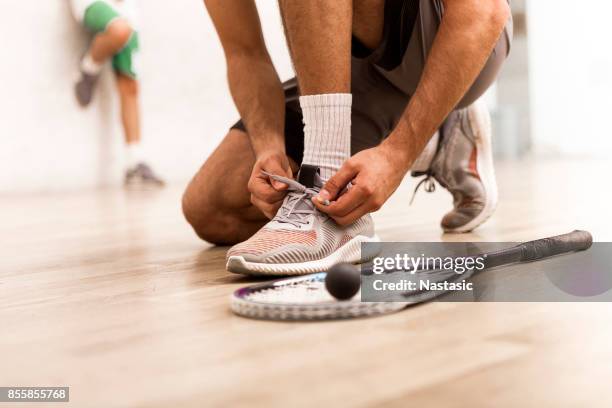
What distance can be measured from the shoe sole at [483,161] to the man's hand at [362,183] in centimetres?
55

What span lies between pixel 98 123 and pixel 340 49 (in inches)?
145

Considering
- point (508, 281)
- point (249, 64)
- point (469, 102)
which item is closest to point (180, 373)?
point (508, 281)

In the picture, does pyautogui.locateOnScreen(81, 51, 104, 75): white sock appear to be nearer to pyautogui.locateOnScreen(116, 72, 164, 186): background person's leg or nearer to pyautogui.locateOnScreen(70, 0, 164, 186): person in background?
pyautogui.locateOnScreen(70, 0, 164, 186): person in background

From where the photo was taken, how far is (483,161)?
175 centimetres

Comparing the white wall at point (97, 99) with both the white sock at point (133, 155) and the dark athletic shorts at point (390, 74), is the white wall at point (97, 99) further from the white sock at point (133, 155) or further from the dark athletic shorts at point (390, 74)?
the dark athletic shorts at point (390, 74)

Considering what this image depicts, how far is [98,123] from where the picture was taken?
4707mm

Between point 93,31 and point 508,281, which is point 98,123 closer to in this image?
point 93,31

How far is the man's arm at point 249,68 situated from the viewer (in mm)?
1479

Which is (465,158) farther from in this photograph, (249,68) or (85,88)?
(85,88)

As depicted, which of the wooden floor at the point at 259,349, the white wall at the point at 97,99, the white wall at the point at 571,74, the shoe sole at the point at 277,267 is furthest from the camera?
the white wall at the point at 571,74

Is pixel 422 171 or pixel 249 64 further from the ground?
pixel 249 64

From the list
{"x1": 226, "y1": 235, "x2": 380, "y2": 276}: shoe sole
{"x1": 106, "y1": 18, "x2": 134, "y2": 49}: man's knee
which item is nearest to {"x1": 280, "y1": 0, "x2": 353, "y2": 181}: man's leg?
{"x1": 226, "y1": 235, "x2": 380, "y2": 276}: shoe sole

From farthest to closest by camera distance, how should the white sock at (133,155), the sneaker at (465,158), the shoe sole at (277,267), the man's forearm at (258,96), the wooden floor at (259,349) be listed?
the white sock at (133,155)
the sneaker at (465,158)
the man's forearm at (258,96)
the shoe sole at (277,267)
the wooden floor at (259,349)

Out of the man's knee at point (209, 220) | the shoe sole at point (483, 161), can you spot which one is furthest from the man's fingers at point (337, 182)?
the shoe sole at point (483, 161)
